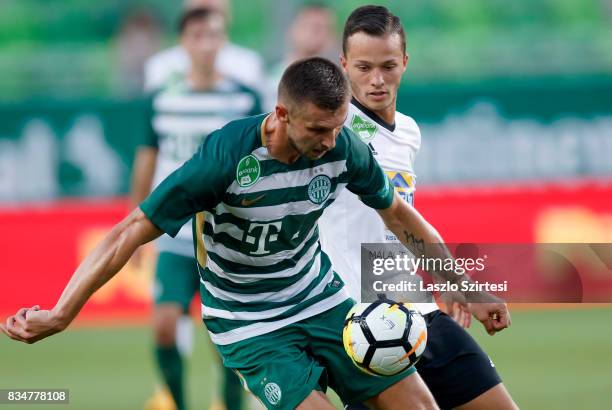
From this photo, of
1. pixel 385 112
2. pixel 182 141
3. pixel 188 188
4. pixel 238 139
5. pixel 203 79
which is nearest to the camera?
pixel 188 188

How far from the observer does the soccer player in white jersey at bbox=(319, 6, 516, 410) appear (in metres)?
5.49

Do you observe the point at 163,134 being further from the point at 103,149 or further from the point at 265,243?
the point at 103,149

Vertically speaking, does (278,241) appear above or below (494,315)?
above

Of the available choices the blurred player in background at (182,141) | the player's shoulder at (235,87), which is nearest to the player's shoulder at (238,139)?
the blurred player in background at (182,141)

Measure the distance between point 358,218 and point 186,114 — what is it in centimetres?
343

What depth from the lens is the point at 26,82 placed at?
14750 millimetres

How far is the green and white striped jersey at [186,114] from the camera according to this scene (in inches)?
336

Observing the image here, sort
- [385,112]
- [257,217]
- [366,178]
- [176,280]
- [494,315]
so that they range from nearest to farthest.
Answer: [257,217]
[366,178]
[494,315]
[385,112]
[176,280]

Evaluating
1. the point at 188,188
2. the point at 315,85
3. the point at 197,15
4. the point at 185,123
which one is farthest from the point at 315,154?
the point at 197,15

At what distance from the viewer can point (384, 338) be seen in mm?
4902

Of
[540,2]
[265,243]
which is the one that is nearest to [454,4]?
[540,2]

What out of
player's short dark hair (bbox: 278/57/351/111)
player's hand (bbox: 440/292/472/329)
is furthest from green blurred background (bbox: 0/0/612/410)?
player's short dark hair (bbox: 278/57/351/111)

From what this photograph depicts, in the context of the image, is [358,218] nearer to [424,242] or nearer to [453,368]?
[424,242]

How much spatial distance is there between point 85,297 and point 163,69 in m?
4.79
